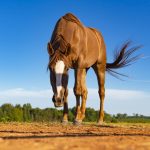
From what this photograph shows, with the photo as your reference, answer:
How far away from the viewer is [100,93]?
12.7m

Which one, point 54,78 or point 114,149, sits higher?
point 54,78

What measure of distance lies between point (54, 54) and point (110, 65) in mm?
4668

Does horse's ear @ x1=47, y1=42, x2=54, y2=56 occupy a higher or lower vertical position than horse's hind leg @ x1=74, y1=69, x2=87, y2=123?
higher

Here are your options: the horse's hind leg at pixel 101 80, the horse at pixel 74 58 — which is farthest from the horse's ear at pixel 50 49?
the horse's hind leg at pixel 101 80

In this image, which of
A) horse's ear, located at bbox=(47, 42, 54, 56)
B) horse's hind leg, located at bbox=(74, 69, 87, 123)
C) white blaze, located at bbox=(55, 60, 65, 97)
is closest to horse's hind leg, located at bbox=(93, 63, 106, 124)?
horse's hind leg, located at bbox=(74, 69, 87, 123)

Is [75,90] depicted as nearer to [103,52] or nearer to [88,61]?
[88,61]

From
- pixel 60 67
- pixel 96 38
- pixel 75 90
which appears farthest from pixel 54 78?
pixel 96 38

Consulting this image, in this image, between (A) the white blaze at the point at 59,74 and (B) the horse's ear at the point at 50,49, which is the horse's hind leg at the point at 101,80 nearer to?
(B) the horse's ear at the point at 50,49

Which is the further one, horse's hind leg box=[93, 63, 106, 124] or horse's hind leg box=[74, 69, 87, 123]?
horse's hind leg box=[93, 63, 106, 124]

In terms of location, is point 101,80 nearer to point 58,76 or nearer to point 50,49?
point 50,49

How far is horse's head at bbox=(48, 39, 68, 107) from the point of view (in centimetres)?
894

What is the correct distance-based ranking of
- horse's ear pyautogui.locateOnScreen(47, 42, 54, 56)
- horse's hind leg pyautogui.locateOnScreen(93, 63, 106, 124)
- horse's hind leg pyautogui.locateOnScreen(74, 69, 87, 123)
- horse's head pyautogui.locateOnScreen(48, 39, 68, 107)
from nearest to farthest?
horse's head pyautogui.locateOnScreen(48, 39, 68, 107) → horse's ear pyautogui.locateOnScreen(47, 42, 54, 56) → horse's hind leg pyautogui.locateOnScreen(74, 69, 87, 123) → horse's hind leg pyautogui.locateOnScreen(93, 63, 106, 124)

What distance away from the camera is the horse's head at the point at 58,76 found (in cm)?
894

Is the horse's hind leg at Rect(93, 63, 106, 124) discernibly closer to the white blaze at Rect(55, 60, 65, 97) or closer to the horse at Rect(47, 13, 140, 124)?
the horse at Rect(47, 13, 140, 124)
